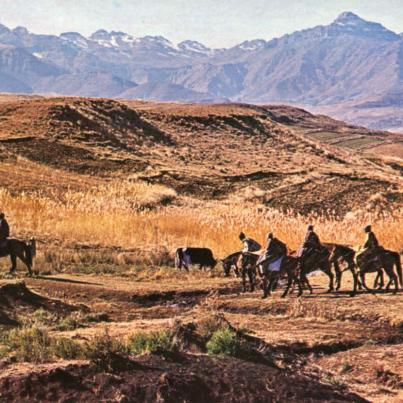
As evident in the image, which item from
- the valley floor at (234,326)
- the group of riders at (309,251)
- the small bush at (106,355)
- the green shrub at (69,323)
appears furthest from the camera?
the group of riders at (309,251)

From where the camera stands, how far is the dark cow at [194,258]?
59.2 ft

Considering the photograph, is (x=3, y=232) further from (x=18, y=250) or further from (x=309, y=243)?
(x=309, y=243)

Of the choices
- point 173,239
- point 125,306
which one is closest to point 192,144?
point 173,239

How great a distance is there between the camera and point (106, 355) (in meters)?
7.37

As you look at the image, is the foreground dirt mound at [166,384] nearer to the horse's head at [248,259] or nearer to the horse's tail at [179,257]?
the horse's head at [248,259]

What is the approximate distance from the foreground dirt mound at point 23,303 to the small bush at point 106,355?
3494mm

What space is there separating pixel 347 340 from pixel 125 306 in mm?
5163

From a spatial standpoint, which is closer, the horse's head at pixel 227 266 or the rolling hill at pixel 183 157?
the horse's head at pixel 227 266

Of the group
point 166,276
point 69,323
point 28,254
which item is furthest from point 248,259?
point 69,323

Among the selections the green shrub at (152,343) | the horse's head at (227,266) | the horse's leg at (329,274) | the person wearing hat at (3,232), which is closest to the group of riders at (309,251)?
the horse's leg at (329,274)

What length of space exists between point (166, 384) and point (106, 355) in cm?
85

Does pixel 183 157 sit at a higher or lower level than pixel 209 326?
higher

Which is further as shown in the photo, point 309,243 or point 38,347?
point 309,243

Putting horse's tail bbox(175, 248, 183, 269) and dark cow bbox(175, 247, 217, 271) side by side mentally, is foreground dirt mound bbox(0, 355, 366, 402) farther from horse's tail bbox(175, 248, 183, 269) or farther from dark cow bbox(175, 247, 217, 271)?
horse's tail bbox(175, 248, 183, 269)
